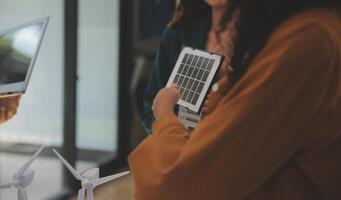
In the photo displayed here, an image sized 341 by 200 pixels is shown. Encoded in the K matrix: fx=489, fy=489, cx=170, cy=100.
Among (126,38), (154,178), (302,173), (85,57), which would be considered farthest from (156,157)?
(126,38)

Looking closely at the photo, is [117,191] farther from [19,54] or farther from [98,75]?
[19,54]

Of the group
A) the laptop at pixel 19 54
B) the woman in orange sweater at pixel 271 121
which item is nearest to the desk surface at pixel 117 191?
the laptop at pixel 19 54

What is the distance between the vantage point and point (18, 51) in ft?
3.91

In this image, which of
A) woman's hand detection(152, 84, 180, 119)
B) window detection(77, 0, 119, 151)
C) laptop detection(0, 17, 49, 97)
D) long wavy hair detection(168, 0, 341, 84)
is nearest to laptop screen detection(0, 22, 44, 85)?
laptop detection(0, 17, 49, 97)

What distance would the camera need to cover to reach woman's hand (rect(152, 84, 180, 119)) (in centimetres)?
105

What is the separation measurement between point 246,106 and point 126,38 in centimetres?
305

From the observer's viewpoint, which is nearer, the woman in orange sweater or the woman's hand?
the woman in orange sweater

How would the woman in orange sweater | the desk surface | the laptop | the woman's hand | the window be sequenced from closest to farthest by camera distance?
the woman in orange sweater < the woman's hand < the laptop < the desk surface < the window

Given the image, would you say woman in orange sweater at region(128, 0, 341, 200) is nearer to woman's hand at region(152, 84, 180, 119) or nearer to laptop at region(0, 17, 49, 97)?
woman's hand at region(152, 84, 180, 119)

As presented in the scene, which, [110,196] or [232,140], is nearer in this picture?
[232,140]

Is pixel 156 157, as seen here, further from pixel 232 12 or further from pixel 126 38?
pixel 126 38

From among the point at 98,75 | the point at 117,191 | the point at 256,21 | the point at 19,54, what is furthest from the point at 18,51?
the point at 98,75

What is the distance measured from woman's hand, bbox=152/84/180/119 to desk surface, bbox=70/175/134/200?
6.36 feet

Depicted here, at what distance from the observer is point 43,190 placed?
118 inches
